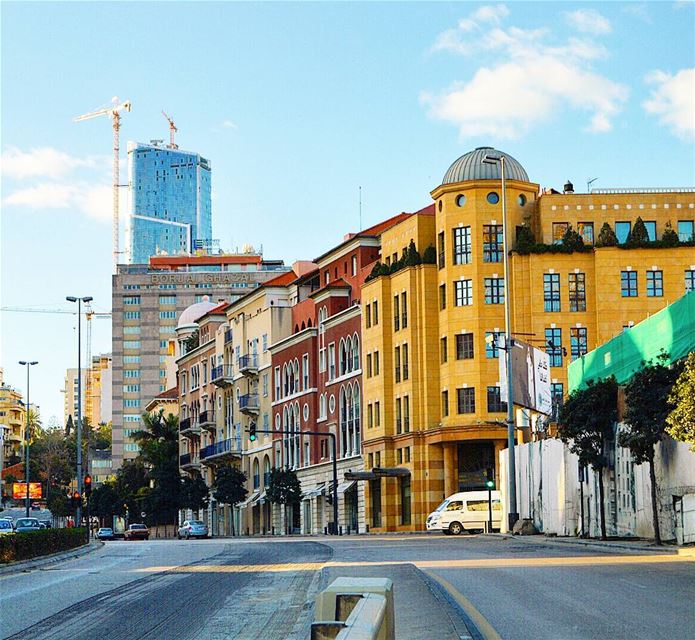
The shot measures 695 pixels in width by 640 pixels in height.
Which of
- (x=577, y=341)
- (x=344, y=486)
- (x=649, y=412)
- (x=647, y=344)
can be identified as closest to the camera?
(x=649, y=412)

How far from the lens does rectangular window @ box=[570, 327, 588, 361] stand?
7312cm

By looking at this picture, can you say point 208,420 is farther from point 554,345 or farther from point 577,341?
point 577,341

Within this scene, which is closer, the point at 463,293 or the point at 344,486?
the point at 463,293

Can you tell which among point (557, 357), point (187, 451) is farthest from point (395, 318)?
point (187, 451)

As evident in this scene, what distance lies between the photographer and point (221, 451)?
114m

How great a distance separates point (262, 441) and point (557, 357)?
38525 mm

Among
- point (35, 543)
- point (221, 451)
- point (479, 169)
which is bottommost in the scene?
point (35, 543)

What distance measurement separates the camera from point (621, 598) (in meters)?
18.1

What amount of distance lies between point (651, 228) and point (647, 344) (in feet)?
121

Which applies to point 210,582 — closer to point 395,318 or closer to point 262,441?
point 395,318

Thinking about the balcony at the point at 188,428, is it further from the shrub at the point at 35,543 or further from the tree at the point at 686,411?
the tree at the point at 686,411

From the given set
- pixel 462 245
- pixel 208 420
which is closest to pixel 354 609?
pixel 462 245

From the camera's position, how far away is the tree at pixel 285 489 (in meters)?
91.4

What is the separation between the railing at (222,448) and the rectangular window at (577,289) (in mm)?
43991
